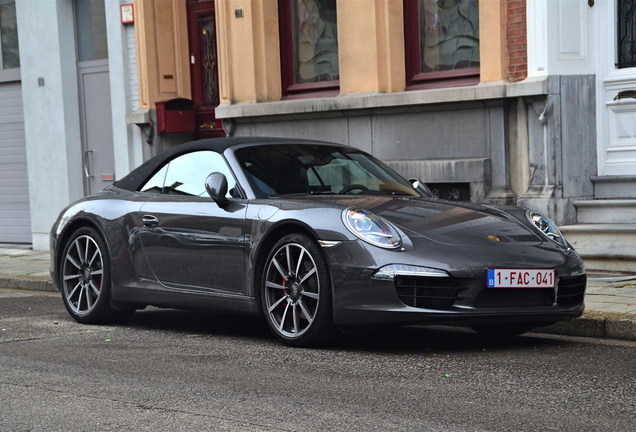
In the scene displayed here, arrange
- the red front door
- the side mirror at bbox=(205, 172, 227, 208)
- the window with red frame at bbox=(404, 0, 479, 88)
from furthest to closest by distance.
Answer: the red front door
the window with red frame at bbox=(404, 0, 479, 88)
the side mirror at bbox=(205, 172, 227, 208)

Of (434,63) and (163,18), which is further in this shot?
(163,18)

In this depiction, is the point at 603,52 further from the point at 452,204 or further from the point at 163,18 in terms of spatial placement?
the point at 163,18

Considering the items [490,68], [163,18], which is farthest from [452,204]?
[163,18]

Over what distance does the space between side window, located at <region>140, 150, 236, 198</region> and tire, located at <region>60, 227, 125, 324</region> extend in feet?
2.00

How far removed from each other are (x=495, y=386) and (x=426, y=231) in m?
1.37

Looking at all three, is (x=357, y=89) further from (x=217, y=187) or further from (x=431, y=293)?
(x=431, y=293)

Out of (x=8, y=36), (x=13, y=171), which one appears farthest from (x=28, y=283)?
(x=8, y=36)

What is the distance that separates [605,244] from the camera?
10.7 metres

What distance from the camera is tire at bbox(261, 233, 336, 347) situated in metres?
6.64

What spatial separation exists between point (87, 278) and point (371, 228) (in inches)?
115

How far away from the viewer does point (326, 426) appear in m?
4.61

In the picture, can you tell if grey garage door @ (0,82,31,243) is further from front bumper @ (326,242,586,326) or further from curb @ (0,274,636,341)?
front bumper @ (326,242,586,326)

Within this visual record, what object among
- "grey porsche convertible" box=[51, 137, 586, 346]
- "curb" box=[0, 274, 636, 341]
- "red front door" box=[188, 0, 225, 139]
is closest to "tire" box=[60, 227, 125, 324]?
"grey porsche convertible" box=[51, 137, 586, 346]

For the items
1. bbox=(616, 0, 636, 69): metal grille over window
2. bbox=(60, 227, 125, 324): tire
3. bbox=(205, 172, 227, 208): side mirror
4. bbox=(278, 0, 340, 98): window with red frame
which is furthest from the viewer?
bbox=(278, 0, 340, 98): window with red frame
